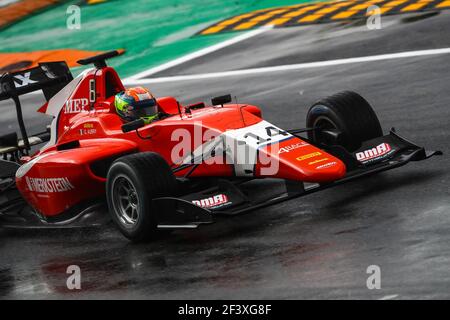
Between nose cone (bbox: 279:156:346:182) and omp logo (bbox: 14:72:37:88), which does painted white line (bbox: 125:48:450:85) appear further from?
nose cone (bbox: 279:156:346:182)

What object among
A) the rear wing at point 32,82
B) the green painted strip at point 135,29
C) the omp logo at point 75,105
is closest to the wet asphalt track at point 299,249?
the omp logo at point 75,105

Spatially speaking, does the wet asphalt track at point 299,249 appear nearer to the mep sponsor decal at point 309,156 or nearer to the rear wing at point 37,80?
the mep sponsor decal at point 309,156

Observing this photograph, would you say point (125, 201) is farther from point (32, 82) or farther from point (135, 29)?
point (135, 29)

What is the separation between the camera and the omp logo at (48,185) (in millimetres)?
10766

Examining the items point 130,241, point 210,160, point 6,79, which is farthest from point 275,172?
point 6,79

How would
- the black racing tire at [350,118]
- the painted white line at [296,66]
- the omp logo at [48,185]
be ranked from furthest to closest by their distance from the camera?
1. the painted white line at [296,66]
2. the omp logo at [48,185]
3. the black racing tire at [350,118]

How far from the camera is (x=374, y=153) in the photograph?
10.3 m

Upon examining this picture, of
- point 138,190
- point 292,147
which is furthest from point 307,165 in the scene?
point 138,190

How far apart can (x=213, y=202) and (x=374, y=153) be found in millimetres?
1829

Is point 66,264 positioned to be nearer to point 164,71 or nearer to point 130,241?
point 130,241

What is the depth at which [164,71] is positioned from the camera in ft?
68.3

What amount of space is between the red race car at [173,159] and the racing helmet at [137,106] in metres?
0.12

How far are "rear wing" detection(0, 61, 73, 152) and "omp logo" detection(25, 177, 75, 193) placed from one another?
4.13ft

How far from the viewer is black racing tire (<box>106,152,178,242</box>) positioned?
9.48 m
